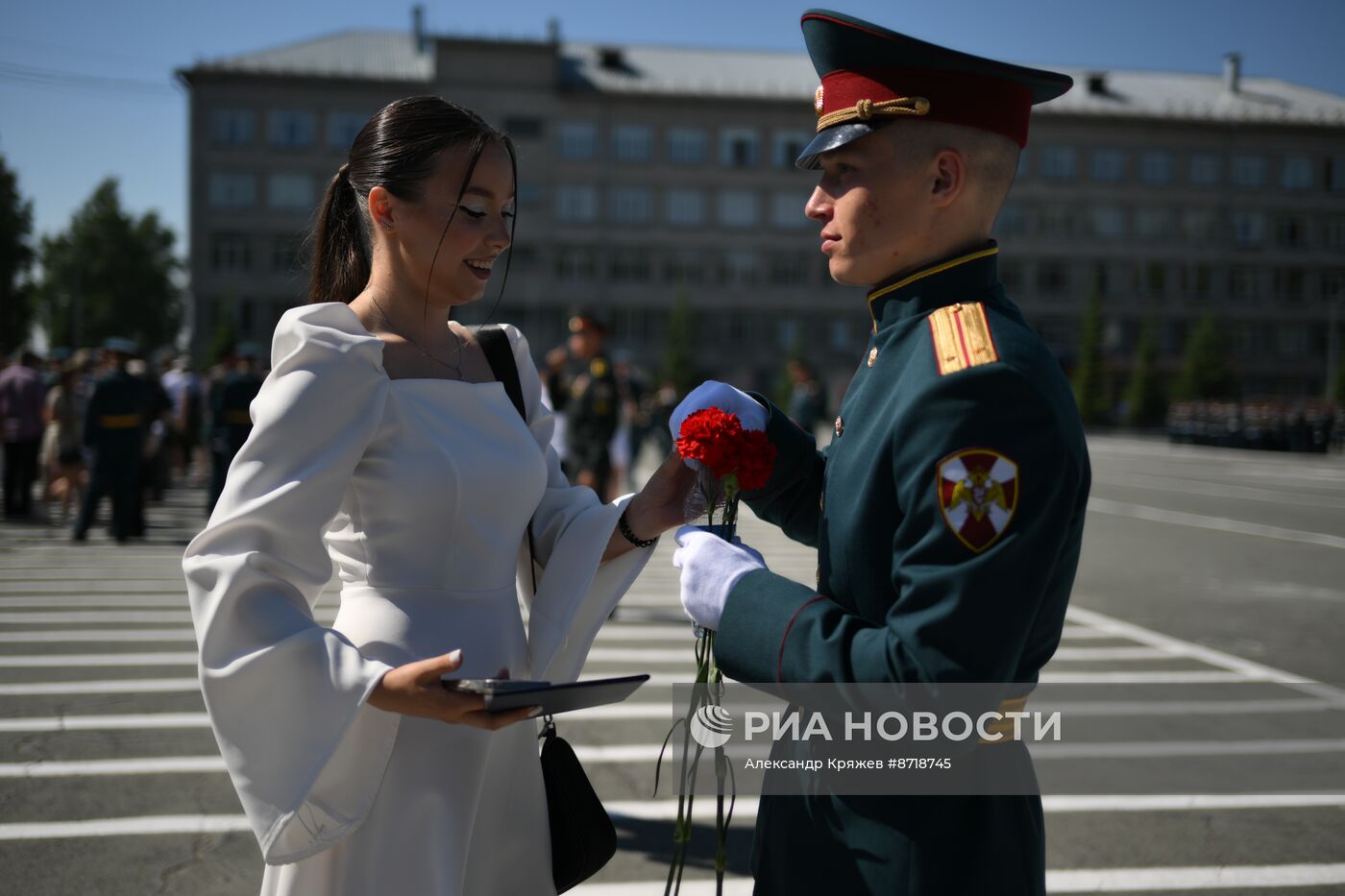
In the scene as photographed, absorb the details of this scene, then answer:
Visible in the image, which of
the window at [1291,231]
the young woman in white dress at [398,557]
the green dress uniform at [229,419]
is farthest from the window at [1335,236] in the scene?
the young woman in white dress at [398,557]

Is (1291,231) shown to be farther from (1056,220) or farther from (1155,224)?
(1056,220)

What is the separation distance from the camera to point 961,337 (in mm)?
1927

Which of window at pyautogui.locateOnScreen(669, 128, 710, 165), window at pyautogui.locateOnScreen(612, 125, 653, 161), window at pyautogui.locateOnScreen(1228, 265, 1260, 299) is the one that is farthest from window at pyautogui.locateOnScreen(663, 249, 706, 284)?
window at pyautogui.locateOnScreen(1228, 265, 1260, 299)

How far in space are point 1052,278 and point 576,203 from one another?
28531mm

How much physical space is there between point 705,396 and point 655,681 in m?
4.98

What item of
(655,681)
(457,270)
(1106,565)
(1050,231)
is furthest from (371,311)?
(1050,231)

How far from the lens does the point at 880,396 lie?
6.80 feet

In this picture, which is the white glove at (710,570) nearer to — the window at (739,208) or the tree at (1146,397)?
the tree at (1146,397)

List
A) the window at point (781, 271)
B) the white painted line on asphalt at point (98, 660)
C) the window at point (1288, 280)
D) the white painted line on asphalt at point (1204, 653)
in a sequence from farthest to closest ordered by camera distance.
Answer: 1. the window at point (1288, 280)
2. the window at point (781, 271)
3. the white painted line on asphalt at point (98, 660)
4. the white painted line on asphalt at point (1204, 653)

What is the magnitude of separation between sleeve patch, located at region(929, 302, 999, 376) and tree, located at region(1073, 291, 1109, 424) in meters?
57.7

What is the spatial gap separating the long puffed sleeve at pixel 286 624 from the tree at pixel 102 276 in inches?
3234

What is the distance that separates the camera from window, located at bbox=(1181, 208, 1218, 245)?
69500 millimetres

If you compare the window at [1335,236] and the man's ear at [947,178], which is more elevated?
the window at [1335,236]

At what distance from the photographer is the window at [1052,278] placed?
68438 mm
